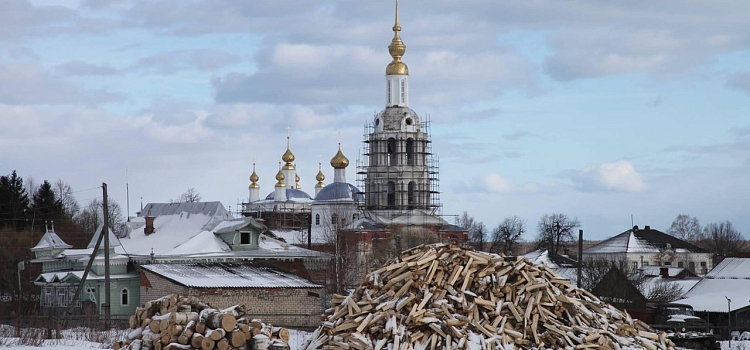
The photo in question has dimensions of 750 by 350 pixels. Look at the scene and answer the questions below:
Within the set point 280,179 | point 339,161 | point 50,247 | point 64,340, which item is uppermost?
point 339,161

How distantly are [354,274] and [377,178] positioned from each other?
781 inches

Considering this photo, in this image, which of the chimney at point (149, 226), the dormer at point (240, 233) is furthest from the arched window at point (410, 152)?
the dormer at point (240, 233)

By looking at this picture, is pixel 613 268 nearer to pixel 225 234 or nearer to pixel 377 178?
pixel 225 234

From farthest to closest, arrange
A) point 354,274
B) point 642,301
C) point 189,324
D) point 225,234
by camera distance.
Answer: point 354,274 < point 225,234 < point 642,301 < point 189,324

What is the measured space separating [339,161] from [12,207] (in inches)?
1100

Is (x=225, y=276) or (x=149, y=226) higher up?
(x=149, y=226)

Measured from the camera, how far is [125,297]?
134 feet

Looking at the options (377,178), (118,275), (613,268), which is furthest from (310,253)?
(377,178)

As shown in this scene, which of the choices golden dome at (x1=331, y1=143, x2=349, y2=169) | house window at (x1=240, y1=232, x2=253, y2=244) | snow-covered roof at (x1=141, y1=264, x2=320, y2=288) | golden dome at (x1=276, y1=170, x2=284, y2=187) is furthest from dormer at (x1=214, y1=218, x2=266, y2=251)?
golden dome at (x1=276, y1=170, x2=284, y2=187)

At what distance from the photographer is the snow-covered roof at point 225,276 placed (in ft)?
118

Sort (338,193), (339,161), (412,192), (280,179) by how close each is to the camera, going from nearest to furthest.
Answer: (412,192), (338,193), (339,161), (280,179)

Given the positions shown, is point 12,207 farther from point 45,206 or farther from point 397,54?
point 397,54

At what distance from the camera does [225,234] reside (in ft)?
147

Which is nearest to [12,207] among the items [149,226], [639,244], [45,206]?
[45,206]
